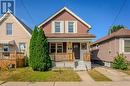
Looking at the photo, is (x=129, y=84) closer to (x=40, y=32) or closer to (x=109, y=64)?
(x=40, y=32)

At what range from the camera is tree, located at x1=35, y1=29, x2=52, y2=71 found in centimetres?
2441

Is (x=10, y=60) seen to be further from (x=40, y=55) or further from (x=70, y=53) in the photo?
(x=70, y=53)

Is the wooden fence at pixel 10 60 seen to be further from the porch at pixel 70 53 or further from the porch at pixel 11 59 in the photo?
the porch at pixel 70 53

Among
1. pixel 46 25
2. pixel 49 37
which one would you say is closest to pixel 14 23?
pixel 46 25

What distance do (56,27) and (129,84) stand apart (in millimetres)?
16790

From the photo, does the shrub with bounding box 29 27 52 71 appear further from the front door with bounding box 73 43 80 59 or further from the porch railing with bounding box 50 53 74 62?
the front door with bounding box 73 43 80 59

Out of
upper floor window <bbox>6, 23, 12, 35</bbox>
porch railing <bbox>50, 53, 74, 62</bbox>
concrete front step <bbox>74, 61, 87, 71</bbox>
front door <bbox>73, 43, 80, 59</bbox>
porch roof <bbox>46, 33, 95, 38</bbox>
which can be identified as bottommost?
concrete front step <bbox>74, 61, 87, 71</bbox>

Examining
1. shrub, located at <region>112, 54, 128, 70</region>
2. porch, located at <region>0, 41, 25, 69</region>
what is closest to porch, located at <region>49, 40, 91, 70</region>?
shrub, located at <region>112, 54, 128, 70</region>

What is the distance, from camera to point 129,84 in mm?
16547

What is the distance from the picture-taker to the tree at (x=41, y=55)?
24.4 meters

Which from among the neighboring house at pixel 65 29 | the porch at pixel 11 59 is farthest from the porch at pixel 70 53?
the porch at pixel 11 59

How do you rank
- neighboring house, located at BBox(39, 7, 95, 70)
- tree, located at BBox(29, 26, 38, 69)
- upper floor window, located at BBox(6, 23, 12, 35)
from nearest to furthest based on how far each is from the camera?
1. tree, located at BBox(29, 26, 38, 69)
2. neighboring house, located at BBox(39, 7, 95, 70)
3. upper floor window, located at BBox(6, 23, 12, 35)

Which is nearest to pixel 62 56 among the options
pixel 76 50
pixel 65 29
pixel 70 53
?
pixel 70 53

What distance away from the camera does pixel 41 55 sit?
24875mm
